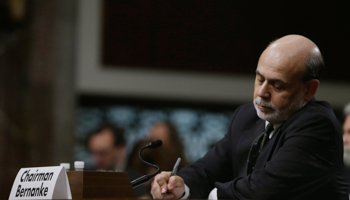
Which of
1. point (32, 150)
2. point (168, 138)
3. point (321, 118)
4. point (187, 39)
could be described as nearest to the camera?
point (321, 118)

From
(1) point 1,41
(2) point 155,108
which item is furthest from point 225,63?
(1) point 1,41

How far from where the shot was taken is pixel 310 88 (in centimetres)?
169

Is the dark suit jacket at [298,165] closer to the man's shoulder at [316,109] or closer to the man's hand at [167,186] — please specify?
the man's shoulder at [316,109]

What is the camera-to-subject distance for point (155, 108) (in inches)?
187

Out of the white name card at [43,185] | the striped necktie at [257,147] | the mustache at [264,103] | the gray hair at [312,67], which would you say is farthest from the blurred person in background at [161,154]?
the white name card at [43,185]

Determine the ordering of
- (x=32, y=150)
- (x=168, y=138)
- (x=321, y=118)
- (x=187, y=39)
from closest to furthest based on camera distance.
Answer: (x=321, y=118), (x=168, y=138), (x=32, y=150), (x=187, y=39)

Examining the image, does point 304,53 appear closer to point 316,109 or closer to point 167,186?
point 316,109

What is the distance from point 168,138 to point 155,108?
1303 millimetres

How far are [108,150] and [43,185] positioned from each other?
217 cm

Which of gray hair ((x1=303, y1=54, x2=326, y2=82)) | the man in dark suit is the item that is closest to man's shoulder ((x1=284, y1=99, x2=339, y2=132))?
the man in dark suit

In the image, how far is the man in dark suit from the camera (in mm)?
1520

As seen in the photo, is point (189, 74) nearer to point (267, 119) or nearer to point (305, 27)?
point (305, 27)

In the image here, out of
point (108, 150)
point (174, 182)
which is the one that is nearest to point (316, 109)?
point (174, 182)

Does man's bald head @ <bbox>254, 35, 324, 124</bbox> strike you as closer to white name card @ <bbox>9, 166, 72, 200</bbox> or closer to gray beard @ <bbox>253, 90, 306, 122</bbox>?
gray beard @ <bbox>253, 90, 306, 122</bbox>
